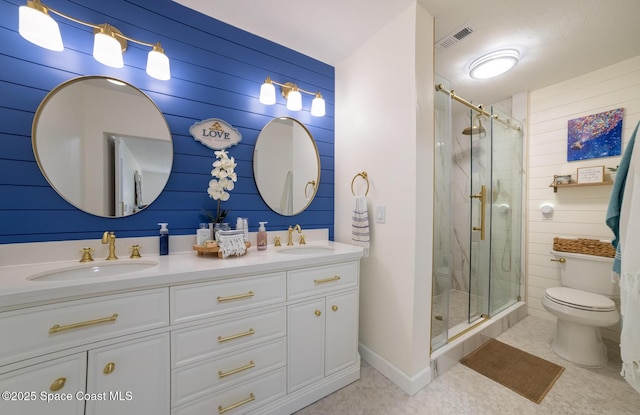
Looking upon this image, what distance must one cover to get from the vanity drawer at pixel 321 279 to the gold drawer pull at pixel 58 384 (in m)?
0.95

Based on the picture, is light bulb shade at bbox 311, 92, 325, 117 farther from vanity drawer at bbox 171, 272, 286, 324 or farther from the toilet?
the toilet

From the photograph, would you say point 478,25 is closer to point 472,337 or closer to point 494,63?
point 494,63

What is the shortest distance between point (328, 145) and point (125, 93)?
4.90 feet

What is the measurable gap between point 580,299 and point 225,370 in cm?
269

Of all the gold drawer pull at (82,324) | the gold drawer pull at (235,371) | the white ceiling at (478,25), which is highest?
the white ceiling at (478,25)

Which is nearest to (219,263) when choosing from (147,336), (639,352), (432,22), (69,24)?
(147,336)

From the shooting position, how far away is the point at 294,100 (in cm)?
190

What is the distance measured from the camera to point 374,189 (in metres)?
1.84

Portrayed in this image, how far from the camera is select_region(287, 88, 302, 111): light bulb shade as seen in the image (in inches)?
74.6

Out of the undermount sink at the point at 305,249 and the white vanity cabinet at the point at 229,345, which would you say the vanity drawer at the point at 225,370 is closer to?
the white vanity cabinet at the point at 229,345

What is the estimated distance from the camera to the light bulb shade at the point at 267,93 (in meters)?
1.77

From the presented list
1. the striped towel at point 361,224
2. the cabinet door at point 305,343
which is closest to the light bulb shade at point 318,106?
the striped towel at point 361,224

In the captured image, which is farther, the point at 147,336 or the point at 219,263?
the point at 219,263

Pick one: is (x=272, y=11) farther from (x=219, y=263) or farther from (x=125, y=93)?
(x=219, y=263)
